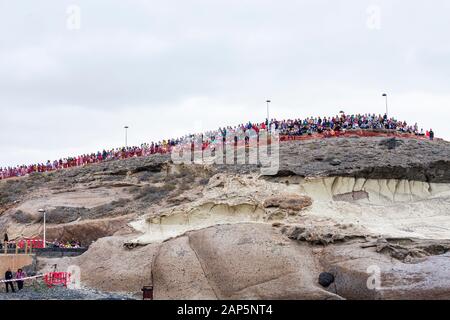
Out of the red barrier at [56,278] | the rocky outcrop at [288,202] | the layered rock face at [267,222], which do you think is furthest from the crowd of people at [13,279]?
the rocky outcrop at [288,202]

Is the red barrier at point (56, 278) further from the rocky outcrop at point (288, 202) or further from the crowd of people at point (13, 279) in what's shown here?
the rocky outcrop at point (288, 202)

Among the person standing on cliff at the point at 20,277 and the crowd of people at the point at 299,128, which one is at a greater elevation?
the crowd of people at the point at 299,128

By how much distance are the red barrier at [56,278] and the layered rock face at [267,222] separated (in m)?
0.75

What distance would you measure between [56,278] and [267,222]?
28.4ft

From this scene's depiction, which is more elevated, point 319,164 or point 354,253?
point 319,164

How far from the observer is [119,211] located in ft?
114

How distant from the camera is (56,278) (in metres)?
28.6

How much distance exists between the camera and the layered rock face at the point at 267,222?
24.7 metres

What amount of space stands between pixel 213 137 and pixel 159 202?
8.56m

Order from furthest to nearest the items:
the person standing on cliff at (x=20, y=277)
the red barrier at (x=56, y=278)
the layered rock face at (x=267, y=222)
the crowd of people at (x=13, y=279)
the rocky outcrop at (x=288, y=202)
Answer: the rocky outcrop at (x=288, y=202) < the red barrier at (x=56, y=278) < the person standing on cliff at (x=20, y=277) < the crowd of people at (x=13, y=279) < the layered rock face at (x=267, y=222)

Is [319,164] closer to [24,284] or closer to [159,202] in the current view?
[159,202]

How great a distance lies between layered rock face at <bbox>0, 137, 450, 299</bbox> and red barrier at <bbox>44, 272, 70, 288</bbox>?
752 millimetres
